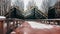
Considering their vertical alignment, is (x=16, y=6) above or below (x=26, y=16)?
above

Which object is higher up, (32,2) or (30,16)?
(32,2)

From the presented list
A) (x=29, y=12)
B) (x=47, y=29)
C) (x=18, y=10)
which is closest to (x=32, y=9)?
(x=29, y=12)

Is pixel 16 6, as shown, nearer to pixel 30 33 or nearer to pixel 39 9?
pixel 39 9

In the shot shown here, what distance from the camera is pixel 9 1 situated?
4.71 meters

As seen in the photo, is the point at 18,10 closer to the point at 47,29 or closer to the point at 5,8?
the point at 5,8

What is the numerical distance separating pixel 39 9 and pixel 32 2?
0.40 m

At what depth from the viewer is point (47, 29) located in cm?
75

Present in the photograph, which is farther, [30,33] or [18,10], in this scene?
[18,10]

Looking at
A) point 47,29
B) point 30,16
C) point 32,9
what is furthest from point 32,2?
point 47,29

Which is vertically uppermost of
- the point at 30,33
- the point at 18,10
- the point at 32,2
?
the point at 32,2

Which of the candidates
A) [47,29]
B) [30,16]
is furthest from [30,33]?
[30,16]

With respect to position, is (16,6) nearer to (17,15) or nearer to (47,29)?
(17,15)

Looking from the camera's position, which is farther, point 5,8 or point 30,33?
point 5,8

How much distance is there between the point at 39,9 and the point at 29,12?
1.39ft
